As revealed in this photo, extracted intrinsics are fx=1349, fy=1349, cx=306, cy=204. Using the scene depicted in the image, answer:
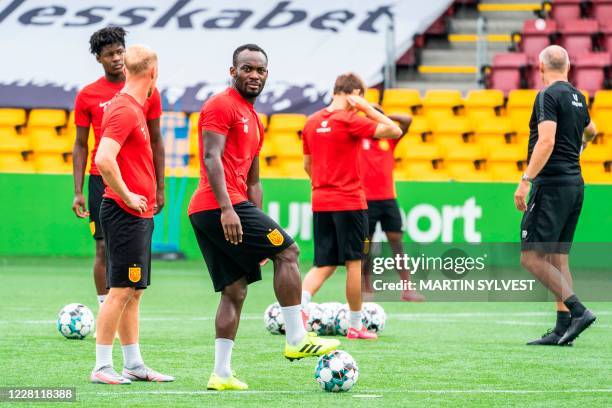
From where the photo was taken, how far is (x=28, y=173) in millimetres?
19797

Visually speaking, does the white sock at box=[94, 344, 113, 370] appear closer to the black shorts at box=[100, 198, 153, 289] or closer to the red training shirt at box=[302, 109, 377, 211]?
the black shorts at box=[100, 198, 153, 289]

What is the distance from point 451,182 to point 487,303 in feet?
13.5

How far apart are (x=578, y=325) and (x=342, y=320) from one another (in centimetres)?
208

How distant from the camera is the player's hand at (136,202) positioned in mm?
7992

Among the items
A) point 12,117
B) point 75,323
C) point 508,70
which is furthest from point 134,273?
point 508,70

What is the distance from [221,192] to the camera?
306 inches

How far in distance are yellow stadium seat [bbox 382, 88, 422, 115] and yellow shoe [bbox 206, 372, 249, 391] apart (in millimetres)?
13332

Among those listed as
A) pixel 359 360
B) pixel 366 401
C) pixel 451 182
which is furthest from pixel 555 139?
pixel 451 182

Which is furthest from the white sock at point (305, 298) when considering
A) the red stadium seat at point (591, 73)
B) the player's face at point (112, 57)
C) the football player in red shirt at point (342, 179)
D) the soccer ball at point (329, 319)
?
the red stadium seat at point (591, 73)

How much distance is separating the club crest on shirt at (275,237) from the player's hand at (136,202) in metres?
0.79

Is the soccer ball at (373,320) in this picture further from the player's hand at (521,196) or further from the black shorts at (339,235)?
the player's hand at (521,196)

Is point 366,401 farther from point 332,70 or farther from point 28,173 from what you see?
point 332,70

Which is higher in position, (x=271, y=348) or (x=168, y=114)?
(x=271, y=348)

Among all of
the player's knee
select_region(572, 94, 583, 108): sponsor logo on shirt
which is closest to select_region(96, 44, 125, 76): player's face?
the player's knee
